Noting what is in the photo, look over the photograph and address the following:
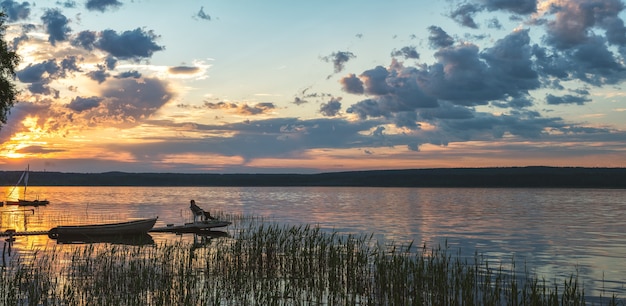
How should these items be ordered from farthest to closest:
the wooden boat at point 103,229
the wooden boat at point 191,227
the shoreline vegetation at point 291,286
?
the wooden boat at point 191,227, the wooden boat at point 103,229, the shoreline vegetation at point 291,286

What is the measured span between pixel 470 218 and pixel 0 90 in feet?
184

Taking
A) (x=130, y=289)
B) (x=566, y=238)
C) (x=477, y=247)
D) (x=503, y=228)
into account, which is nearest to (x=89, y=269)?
(x=130, y=289)

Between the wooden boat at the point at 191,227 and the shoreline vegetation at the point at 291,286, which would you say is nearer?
the shoreline vegetation at the point at 291,286

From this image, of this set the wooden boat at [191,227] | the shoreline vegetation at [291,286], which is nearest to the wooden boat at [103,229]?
the wooden boat at [191,227]

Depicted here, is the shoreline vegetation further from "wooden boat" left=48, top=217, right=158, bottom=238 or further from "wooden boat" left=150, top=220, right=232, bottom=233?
"wooden boat" left=150, top=220, right=232, bottom=233

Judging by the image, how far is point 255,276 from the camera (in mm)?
24594

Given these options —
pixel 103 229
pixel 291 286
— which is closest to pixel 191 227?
pixel 103 229

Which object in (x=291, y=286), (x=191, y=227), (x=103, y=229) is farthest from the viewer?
(x=191, y=227)

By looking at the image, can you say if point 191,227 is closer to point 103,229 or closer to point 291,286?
point 103,229

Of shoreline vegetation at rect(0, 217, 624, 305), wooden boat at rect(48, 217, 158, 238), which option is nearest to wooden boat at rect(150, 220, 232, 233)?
wooden boat at rect(48, 217, 158, 238)

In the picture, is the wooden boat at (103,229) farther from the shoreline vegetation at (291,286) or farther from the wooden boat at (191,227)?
the shoreline vegetation at (291,286)

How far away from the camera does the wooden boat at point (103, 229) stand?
42406 mm

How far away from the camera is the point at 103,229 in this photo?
43.2 m

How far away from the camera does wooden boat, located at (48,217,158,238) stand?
139 ft
